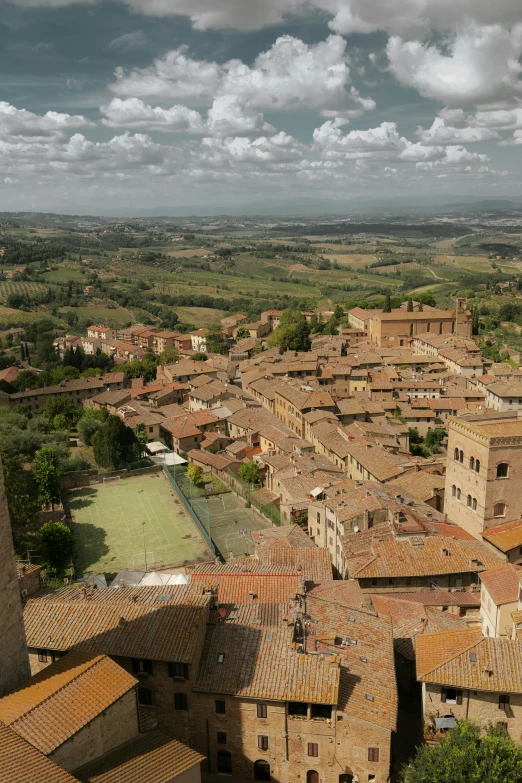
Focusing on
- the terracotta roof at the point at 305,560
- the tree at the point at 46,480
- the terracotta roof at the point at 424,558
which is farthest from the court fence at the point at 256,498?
the tree at the point at 46,480

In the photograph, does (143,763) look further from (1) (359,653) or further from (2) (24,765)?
(1) (359,653)

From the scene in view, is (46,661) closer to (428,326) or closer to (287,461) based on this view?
(287,461)

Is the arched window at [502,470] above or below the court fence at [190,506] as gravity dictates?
above

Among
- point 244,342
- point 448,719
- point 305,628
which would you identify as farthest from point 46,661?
point 244,342

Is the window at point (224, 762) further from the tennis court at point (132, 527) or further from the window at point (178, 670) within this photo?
the tennis court at point (132, 527)

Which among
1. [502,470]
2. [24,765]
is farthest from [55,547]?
[502,470]

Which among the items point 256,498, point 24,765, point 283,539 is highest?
point 24,765
